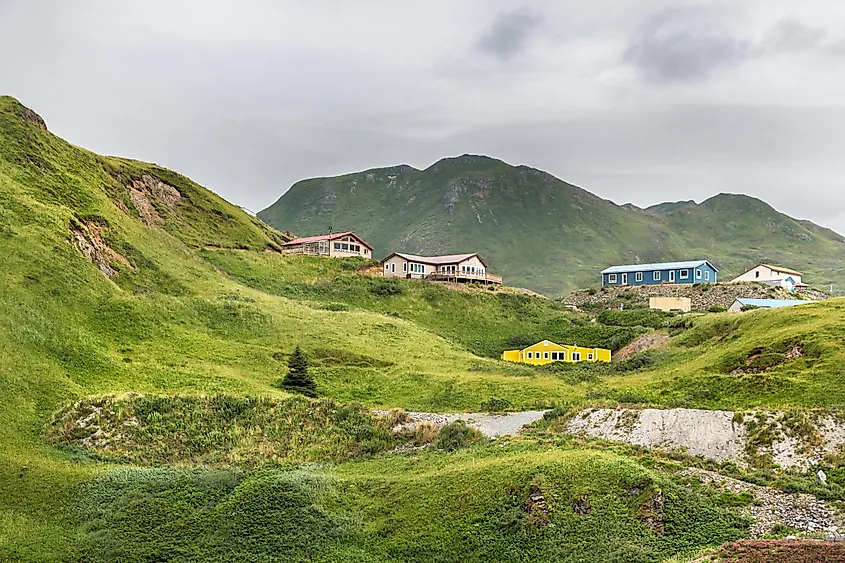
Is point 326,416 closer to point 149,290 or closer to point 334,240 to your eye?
point 149,290

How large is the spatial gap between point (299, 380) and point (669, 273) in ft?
210

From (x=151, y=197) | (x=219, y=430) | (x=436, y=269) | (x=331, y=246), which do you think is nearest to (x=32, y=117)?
(x=151, y=197)

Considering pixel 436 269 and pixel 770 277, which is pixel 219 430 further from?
pixel 770 277

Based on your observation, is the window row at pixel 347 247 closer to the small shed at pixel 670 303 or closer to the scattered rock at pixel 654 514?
the small shed at pixel 670 303

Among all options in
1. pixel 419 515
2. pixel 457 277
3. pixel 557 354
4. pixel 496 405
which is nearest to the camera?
pixel 419 515

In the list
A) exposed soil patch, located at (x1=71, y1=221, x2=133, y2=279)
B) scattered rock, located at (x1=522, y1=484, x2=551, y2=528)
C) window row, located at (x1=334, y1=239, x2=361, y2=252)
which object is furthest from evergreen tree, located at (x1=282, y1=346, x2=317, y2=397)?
window row, located at (x1=334, y1=239, x2=361, y2=252)

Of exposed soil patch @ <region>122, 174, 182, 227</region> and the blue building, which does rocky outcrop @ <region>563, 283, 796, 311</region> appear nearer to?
the blue building

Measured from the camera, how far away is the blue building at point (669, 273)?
94312mm

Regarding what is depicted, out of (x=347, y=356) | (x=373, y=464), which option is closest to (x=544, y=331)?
(x=347, y=356)

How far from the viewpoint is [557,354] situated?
64.9 meters

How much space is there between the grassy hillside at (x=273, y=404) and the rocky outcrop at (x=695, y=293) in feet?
56.8

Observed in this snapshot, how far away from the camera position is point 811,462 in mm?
29250

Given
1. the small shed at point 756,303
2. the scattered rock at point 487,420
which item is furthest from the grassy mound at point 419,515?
the small shed at point 756,303

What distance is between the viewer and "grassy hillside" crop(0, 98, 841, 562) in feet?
83.8
